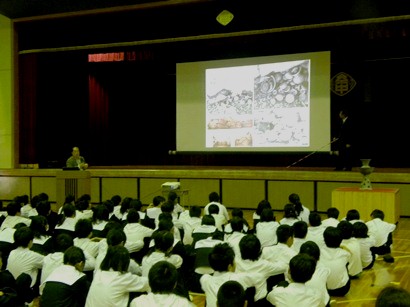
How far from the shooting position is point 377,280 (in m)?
4.72

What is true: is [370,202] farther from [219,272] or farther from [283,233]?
[219,272]

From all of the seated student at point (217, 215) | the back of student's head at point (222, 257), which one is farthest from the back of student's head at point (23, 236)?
the seated student at point (217, 215)

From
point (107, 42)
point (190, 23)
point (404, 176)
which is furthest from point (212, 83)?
point (404, 176)

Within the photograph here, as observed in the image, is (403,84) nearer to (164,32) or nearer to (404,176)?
(404,176)

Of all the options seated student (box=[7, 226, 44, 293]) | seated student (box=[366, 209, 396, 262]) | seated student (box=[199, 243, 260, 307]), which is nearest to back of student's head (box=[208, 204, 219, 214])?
seated student (box=[366, 209, 396, 262])

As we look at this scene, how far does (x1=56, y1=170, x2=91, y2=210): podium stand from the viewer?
315 inches

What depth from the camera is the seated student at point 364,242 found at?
4617mm

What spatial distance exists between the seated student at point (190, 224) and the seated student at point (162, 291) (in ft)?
8.44

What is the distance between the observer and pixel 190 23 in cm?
935

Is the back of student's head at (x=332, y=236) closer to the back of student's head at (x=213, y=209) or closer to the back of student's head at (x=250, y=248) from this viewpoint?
the back of student's head at (x=250, y=248)

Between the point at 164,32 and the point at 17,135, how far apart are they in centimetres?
417

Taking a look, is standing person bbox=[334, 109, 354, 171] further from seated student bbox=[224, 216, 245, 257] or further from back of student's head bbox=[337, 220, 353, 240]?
seated student bbox=[224, 216, 245, 257]

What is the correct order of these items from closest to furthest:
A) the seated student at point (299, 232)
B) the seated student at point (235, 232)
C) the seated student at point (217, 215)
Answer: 1. the seated student at point (235, 232)
2. the seated student at point (299, 232)
3. the seated student at point (217, 215)

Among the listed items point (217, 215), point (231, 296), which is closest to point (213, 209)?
point (217, 215)
